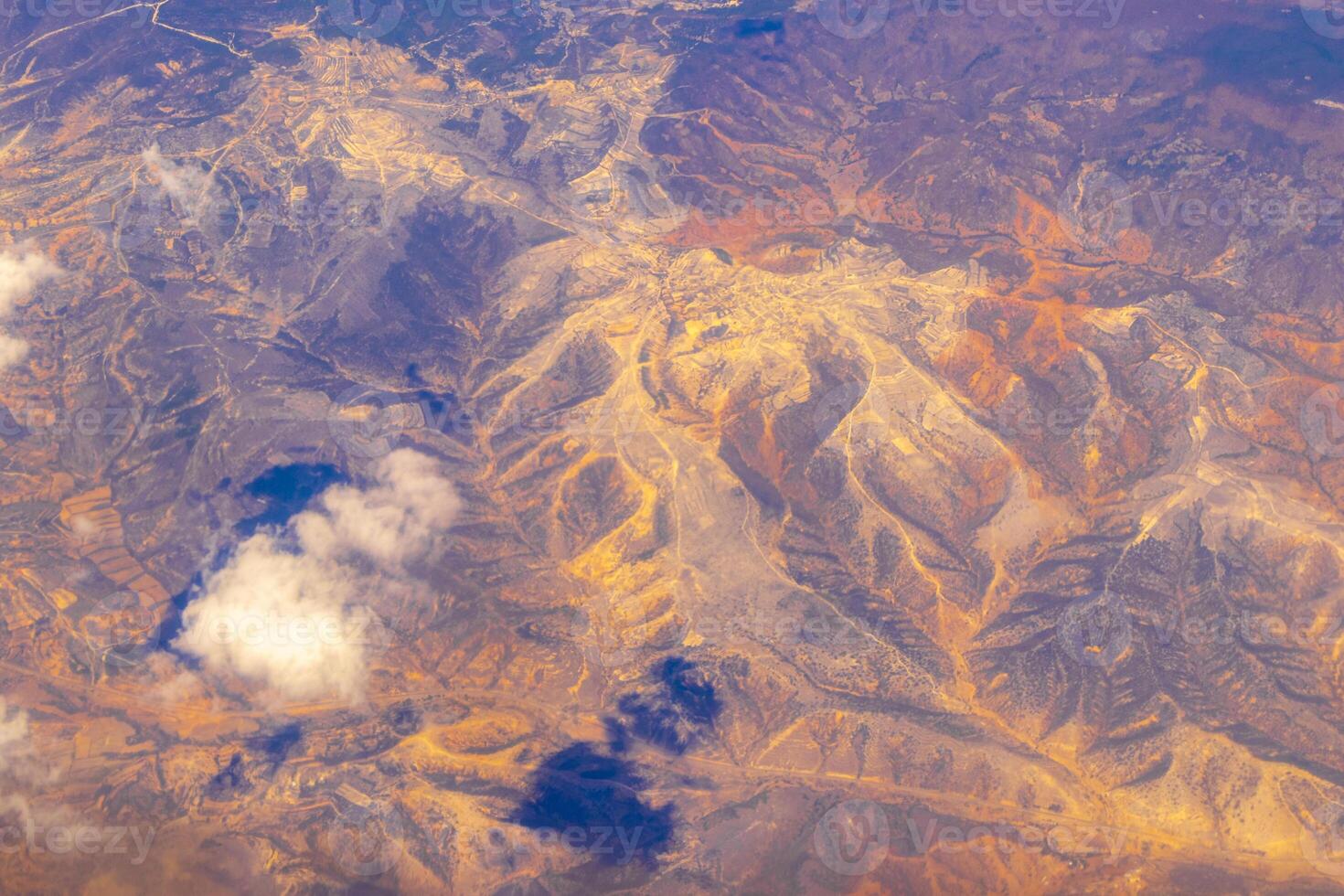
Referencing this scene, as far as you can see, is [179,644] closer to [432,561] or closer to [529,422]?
[432,561]

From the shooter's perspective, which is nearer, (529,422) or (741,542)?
(741,542)

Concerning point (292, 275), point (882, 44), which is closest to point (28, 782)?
point (292, 275)

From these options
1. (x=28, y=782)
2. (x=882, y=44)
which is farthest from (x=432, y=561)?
(x=882, y=44)

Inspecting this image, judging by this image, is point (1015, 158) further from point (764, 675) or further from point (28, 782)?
point (28, 782)

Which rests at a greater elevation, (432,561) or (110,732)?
(432,561)

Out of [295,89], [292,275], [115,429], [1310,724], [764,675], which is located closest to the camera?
[1310,724]

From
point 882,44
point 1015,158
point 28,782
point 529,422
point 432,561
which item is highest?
point 882,44

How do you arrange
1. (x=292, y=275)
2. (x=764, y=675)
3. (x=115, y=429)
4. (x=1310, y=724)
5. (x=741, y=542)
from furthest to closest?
(x=292, y=275) < (x=115, y=429) < (x=741, y=542) < (x=764, y=675) < (x=1310, y=724)
